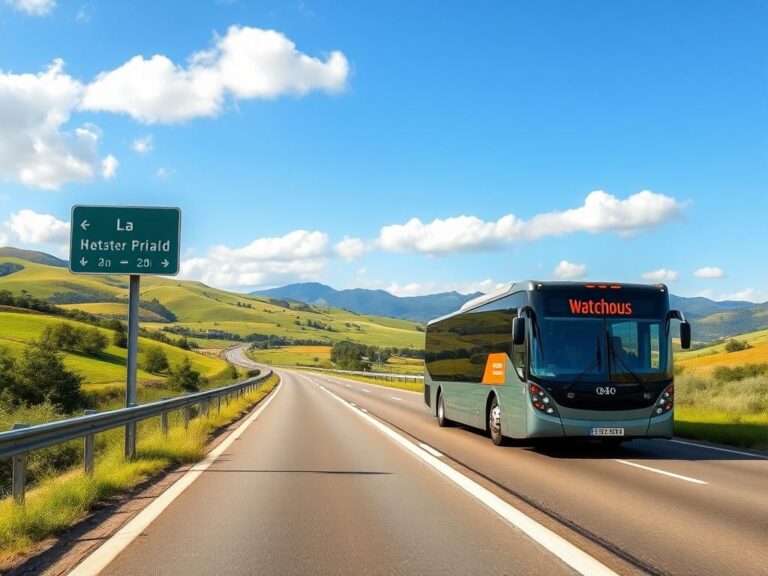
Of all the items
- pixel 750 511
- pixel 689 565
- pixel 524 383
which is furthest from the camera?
pixel 524 383

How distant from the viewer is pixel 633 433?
12.2 m

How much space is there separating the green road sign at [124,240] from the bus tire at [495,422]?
6.52 metres

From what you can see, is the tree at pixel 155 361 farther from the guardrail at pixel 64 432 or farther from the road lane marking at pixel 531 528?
the road lane marking at pixel 531 528

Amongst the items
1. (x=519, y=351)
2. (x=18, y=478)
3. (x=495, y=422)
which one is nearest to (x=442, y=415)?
(x=495, y=422)

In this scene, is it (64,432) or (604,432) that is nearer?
(64,432)

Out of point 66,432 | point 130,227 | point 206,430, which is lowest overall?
point 206,430

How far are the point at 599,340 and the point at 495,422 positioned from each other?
9.07 feet

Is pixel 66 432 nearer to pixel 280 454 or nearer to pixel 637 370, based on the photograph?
pixel 280 454

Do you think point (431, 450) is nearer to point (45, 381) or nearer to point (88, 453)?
point (88, 453)

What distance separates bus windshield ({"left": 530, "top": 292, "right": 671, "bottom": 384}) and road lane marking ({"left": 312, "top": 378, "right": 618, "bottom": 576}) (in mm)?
2766

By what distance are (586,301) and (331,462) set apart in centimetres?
523

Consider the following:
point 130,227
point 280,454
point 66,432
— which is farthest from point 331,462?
point 130,227

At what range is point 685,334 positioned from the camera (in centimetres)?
1227

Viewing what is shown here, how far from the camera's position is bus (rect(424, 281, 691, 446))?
1217cm
